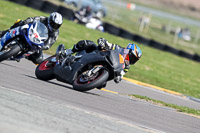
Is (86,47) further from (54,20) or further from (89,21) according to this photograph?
(89,21)

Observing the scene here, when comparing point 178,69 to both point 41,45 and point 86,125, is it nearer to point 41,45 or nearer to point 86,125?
point 41,45

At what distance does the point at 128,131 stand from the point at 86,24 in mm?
18705

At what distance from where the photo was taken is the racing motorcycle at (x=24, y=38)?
9273mm

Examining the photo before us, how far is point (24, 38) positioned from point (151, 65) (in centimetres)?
956

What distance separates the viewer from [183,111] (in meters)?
10.1

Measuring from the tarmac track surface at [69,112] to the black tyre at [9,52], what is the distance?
22 centimetres

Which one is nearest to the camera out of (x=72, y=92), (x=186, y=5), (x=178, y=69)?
(x=72, y=92)

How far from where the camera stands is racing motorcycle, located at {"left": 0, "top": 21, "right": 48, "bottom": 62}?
9.27 m

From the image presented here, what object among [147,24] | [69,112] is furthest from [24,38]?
[147,24]

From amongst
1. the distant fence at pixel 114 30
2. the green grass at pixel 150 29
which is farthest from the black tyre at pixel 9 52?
the green grass at pixel 150 29

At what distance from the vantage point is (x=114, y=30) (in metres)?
24.8

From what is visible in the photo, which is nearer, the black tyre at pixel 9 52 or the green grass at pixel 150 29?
the black tyre at pixel 9 52

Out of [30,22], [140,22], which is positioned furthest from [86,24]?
[30,22]

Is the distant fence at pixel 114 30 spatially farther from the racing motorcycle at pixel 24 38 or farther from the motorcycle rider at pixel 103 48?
the motorcycle rider at pixel 103 48
